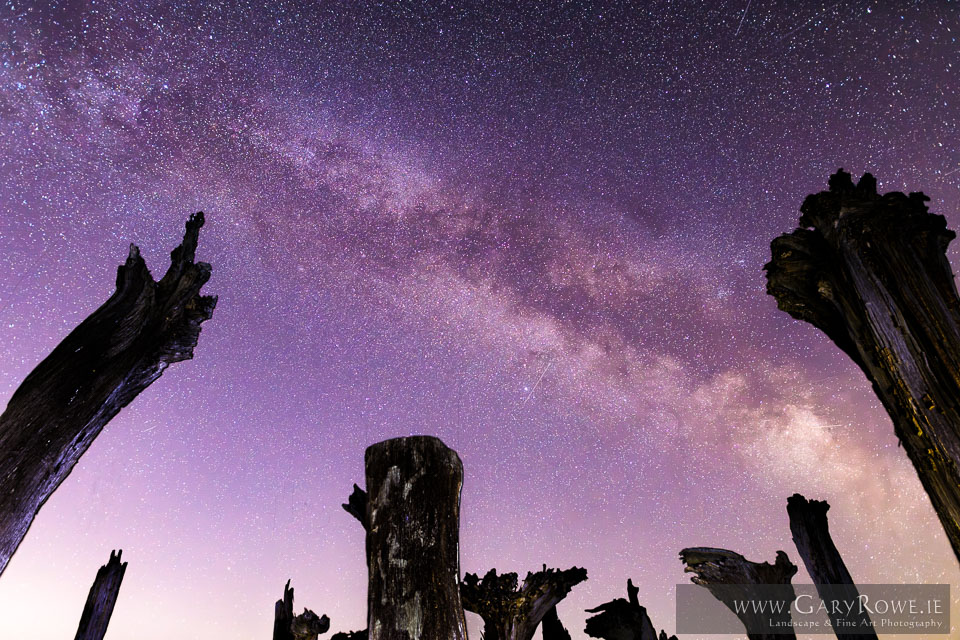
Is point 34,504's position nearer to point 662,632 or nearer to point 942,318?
point 942,318

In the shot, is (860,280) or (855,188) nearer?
(860,280)

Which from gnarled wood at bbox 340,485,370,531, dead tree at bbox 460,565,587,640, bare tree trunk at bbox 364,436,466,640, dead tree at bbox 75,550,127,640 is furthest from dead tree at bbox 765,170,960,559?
dead tree at bbox 75,550,127,640

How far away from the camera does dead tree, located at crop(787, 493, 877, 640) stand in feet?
24.6

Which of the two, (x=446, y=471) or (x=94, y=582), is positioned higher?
(x=94, y=582)

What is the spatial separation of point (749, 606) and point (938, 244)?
21.2 feet

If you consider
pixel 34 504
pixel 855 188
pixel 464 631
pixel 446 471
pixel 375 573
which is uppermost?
pixel 855 188

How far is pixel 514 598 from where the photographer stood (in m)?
9.92

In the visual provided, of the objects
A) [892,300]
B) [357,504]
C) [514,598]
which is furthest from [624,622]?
[357,504]

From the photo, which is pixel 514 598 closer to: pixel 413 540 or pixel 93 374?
pixel 93 374

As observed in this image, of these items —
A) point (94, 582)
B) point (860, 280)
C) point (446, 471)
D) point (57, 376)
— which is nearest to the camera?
point (446, 471)

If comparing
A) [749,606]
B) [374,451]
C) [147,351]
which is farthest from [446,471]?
[749,606]

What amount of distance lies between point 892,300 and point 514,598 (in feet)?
28.3

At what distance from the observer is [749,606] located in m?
8.05

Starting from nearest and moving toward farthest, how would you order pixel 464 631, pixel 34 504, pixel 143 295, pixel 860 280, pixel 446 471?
1. pixel 464 631
2. pixel 446 471
3. pixel 34 504
4. pixel 860 280
5. pixel 143 295
